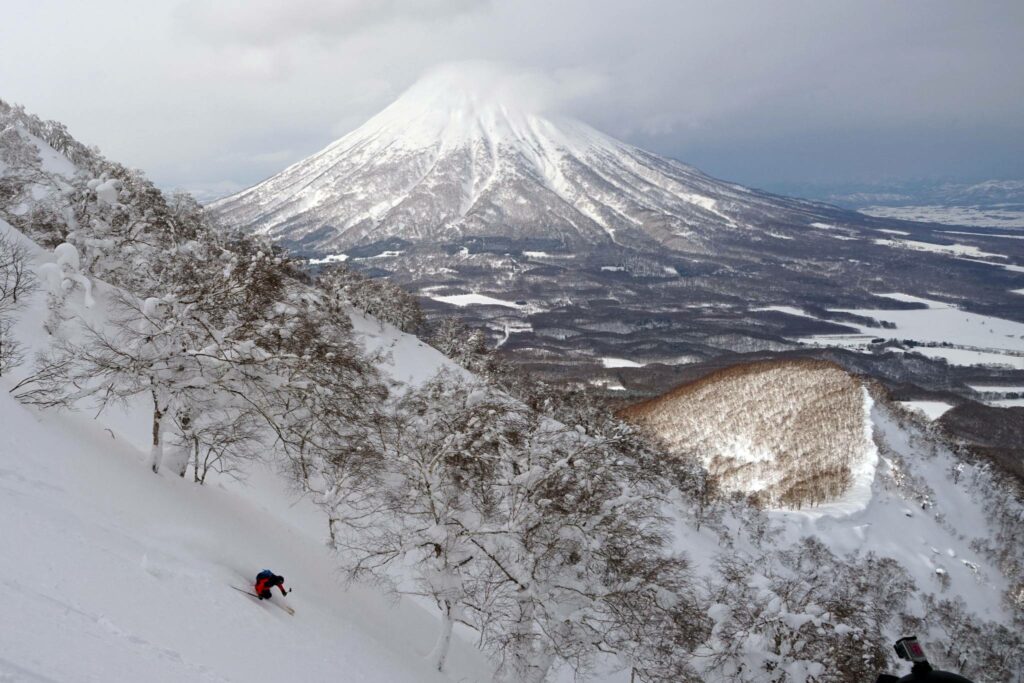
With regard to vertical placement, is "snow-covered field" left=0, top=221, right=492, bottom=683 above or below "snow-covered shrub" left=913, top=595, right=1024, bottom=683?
above

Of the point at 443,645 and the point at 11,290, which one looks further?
the point at 11,290

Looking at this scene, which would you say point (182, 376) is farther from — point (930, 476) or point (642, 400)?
point (642, 400)

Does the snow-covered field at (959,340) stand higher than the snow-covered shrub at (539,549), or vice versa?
the snow-covered field at (959,340)

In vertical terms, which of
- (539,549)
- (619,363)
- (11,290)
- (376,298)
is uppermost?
(11,290)

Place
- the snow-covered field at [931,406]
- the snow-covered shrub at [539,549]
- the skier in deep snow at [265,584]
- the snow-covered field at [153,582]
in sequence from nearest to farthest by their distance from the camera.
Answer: the snow-covered field at [153,582]
the skier in deep snow at [265,584]
the snow-covered shrub at [539,549]
the snow-covered field at [931,406]

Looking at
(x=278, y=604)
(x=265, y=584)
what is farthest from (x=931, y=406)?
(x=265, y=584)

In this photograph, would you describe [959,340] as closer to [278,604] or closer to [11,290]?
[278,604]

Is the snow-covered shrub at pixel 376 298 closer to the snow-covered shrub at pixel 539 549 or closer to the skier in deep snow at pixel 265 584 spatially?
the snow-covered shrub at pixel 539 549

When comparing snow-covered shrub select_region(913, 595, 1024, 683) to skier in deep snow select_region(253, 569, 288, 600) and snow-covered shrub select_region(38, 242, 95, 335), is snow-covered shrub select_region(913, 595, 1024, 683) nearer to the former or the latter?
skier in deep snow select_region(253, 569, 288, 600)

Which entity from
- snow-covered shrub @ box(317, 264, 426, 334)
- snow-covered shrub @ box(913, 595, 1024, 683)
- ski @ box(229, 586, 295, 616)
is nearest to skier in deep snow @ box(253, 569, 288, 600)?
ski @ box(229, 586, 295, 616)

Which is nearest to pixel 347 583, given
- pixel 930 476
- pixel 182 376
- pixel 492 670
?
pixel 492 670

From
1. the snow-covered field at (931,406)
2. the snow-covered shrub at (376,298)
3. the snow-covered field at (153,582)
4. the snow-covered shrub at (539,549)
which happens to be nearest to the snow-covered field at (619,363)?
the snow-covered field at (931,406)
